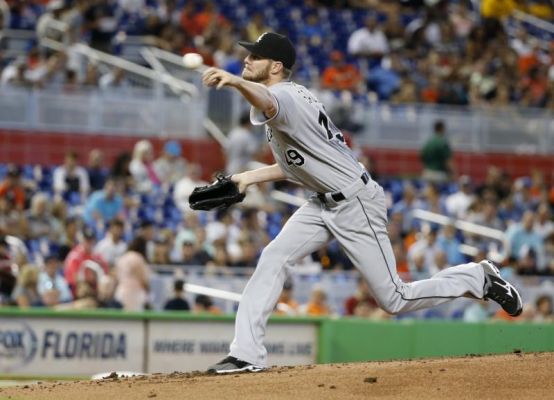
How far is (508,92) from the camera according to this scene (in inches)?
902

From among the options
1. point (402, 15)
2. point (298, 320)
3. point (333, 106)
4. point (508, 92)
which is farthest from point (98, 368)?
point (402, 15)

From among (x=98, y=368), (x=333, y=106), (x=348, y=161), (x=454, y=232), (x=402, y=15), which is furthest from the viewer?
(x=402, y=15)

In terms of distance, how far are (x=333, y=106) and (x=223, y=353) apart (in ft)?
22.7

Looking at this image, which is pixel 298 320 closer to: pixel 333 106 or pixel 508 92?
pixel 333 106

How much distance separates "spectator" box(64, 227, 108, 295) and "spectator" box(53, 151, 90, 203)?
2.20 m

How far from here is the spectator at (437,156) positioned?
2011 cm

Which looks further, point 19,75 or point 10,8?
point 10,8

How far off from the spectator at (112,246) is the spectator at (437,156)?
20.8 feet

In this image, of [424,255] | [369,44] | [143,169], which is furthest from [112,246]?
[369,44]

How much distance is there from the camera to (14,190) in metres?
16.1

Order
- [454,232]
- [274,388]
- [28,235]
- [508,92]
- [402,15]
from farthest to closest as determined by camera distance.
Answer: [402,15] < [508,92] < [454,232] < [28,235] < [274,388]

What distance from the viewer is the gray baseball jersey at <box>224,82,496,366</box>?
8.14m

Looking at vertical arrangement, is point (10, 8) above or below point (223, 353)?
above

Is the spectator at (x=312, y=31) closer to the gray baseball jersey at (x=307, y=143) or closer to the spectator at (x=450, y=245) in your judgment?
the spectator at (x=450, y=245)
